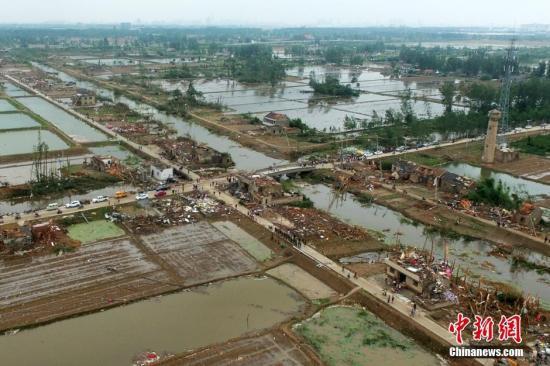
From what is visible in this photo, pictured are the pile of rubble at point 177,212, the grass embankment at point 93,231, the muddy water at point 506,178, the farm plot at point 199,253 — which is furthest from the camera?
the muddy water at point 506,178

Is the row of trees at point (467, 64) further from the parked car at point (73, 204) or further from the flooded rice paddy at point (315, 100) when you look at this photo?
the parked car at point (73, 204)

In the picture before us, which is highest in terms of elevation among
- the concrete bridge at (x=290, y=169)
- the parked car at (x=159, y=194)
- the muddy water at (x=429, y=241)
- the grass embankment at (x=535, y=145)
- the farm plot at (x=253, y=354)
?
the grass embankment at (x=535, y=145)

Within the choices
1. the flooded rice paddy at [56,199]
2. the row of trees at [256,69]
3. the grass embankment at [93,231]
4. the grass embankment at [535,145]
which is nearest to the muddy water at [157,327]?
the grass embankment at [93,231]

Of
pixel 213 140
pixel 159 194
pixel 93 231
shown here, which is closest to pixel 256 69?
pixel 213 140

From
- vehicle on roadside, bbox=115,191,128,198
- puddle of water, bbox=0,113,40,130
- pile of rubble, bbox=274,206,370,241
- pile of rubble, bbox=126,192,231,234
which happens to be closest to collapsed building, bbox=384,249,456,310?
pile of rubble, bbox=274,206,370,241

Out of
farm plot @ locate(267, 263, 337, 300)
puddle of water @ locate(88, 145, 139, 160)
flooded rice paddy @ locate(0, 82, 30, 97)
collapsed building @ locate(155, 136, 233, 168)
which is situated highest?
flooded rice paddy @ locate(0, 82, 30, 97)

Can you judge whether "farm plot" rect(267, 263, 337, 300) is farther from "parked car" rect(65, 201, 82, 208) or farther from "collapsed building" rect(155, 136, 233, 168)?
"collapsed building" rect(155, 136, 233, 168)

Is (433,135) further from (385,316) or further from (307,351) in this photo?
(307,351)
